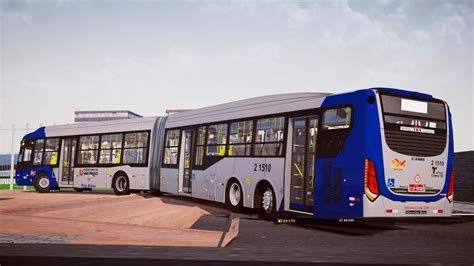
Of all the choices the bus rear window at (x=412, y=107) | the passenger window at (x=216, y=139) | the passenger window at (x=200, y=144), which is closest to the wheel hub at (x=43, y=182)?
the passenger window at (x=200, y=144)

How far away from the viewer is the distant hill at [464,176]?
25.8 meters

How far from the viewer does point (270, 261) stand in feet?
24.8

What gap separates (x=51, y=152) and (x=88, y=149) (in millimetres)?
2775

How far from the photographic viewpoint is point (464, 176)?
26312 millimetres

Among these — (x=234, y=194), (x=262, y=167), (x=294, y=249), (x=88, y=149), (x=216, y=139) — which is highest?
(x=216, y=139)

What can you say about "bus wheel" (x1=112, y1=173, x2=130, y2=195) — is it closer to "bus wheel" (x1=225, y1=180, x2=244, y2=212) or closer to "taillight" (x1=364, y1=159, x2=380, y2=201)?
"bus wheel" (x1=225, y1=180, x2=244, y2=212)

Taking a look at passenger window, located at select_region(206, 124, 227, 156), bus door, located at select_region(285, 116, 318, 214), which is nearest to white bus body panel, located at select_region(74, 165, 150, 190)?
passenger window, located at select_region(206, 124, 227, 156)

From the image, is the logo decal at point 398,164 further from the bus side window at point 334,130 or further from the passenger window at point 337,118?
the passenger window at point 337,118

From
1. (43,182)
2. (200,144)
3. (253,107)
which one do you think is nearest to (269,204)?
(253,107)

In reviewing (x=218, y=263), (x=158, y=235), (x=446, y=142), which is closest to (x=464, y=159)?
(x=446, y=142)

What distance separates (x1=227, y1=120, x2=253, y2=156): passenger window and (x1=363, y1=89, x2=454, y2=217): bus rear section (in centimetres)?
514

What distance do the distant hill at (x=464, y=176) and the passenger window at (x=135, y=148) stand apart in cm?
1529

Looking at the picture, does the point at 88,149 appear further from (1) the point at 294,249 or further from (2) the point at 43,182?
(1) the point at 294,249

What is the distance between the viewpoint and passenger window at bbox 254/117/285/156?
14164mm
